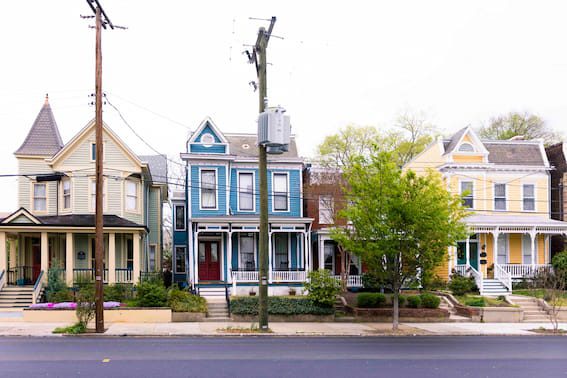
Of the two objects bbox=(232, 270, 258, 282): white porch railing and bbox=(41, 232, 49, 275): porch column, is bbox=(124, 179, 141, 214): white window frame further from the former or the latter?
bbox=(232, 270, 258, 282): white porch railing

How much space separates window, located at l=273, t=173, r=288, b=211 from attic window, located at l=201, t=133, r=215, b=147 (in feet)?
12.4

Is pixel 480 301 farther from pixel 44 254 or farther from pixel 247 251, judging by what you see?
pixel 44 254

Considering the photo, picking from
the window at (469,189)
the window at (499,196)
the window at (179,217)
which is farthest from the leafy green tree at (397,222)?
the window at (179,217)

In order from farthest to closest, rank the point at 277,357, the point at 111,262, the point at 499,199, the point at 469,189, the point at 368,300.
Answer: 1. the point at 499,199
2. the point at 469,189
3. the point at 111,262
4. the point at 368,300
5. the point at 277,357

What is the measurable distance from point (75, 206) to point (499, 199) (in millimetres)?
23097

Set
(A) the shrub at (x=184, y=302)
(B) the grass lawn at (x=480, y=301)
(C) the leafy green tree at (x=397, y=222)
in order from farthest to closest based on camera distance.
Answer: (B) the grass lawn at (x=480, y=301) < (A) the shrub at (x=184, y=302) < (C) the leafy green tree at (x=397, y=222)

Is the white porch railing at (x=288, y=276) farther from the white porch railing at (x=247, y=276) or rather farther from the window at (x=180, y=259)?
the window at (x=180, y=259)

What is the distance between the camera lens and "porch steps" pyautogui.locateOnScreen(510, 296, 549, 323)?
1133 inches

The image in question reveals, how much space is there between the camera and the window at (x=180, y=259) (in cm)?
3722

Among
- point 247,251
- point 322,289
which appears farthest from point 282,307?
point 247,251

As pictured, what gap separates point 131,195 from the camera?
32.2 m

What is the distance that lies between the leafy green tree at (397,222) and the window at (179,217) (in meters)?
14.9

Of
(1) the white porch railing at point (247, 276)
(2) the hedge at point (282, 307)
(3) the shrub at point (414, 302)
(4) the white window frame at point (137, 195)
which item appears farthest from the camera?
(4) the white window frame at point (137, 195)

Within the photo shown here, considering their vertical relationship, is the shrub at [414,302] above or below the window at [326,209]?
below
